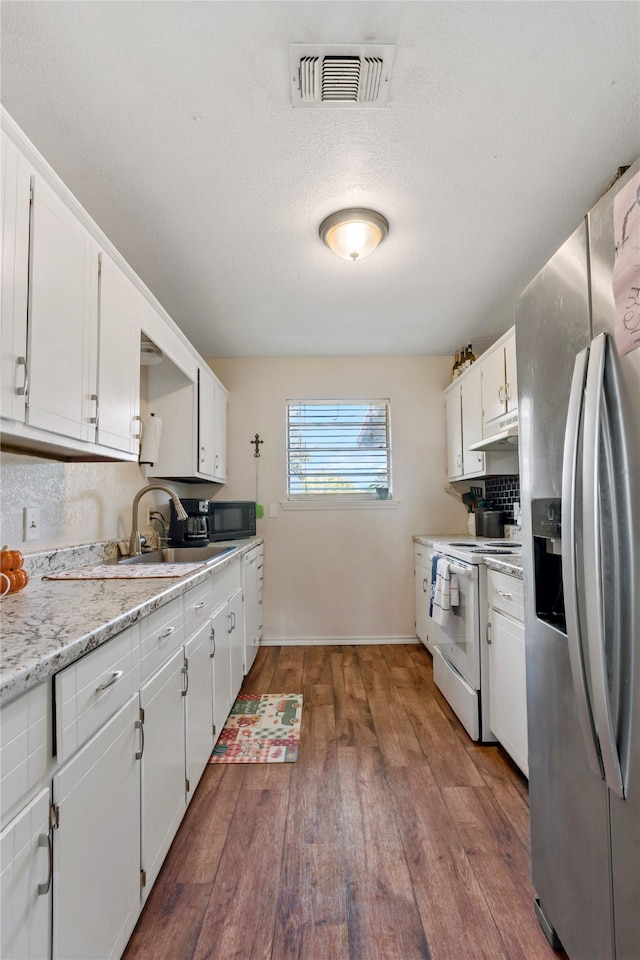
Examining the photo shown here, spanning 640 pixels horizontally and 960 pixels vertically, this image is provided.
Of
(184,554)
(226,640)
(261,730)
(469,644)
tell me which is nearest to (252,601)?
(184,554)

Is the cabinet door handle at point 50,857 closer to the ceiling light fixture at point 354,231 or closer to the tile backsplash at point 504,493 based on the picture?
the ceiling light fixture at point 354,231

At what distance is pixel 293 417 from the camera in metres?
4.09

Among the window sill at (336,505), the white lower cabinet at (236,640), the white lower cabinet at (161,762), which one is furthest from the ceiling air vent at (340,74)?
the window sill at (336,505)

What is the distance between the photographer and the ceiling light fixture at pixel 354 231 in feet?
6.75

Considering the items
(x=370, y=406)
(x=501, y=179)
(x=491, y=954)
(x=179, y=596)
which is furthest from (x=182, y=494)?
(x=491, y=954)

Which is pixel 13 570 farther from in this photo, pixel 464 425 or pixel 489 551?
pixel 464 425

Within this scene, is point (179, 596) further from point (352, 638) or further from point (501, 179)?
point (352, 638)

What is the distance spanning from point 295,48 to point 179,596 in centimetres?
173

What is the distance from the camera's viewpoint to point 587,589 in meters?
0.93

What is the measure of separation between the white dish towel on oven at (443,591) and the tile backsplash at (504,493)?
1.07m

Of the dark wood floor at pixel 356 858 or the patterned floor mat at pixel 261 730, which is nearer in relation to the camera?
the dark wood floor at pixel 356 858

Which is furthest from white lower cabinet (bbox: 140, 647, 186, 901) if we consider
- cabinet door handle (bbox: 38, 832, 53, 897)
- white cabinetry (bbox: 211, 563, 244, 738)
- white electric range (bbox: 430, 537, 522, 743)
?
white electric range (bbox: 430, 537, 522, 743)

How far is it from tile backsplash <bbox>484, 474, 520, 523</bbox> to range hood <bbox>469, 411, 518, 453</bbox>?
0.33 metres

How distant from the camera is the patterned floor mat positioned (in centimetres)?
215
